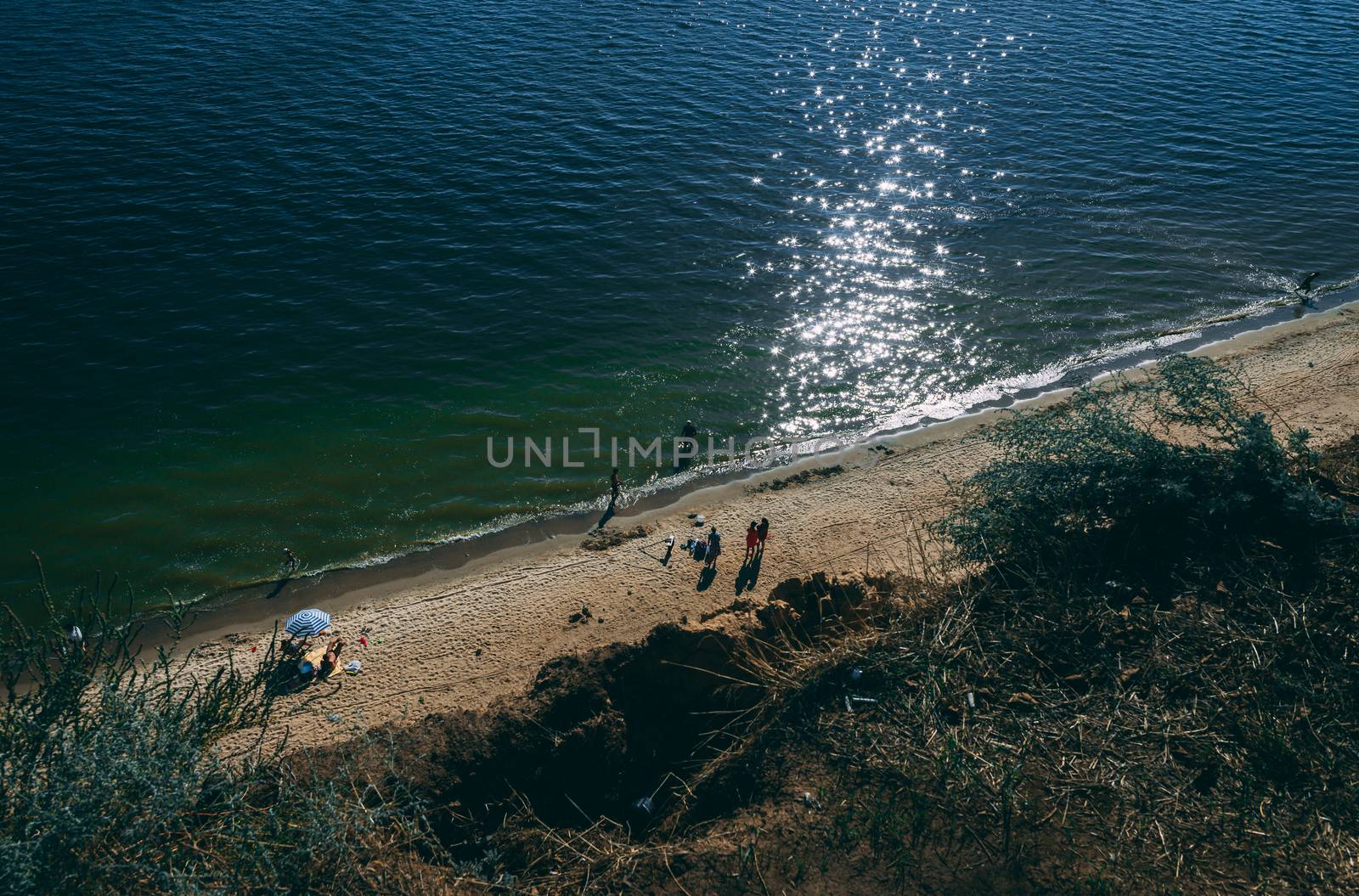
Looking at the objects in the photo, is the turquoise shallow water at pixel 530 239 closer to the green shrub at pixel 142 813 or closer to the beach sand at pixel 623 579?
the beach sand at pixel 623 579

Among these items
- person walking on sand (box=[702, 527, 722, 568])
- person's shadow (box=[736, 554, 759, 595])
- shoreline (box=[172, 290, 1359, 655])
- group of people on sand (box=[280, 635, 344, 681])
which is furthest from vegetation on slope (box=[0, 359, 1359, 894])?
person walking on sand (box=[702, 527, 722, 568])

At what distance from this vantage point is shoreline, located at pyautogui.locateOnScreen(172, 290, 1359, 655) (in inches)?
781

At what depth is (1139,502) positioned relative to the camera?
15297 millimetres

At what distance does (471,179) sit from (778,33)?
1053 inches

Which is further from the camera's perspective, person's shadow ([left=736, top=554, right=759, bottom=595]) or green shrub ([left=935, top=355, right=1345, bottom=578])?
person's shadow ([left=736, top=554, right=759, bottom=595])

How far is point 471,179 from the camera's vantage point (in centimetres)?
3562

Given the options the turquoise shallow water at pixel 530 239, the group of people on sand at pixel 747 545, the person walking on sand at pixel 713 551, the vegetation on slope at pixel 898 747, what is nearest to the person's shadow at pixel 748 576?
the group of people on sand at pixel 747 545

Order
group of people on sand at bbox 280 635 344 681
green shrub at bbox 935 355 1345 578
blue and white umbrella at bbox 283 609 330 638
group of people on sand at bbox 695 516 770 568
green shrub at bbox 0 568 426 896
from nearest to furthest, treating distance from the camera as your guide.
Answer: green shrub at bbox 0 568 426 896, green shrub at bbox 935 355 1345 578, group of people on sand at bbox 280 635 344 681, blue and white umbrella at bbox 283 609 330 638, group of people on sand at bbox 695 516 770 568

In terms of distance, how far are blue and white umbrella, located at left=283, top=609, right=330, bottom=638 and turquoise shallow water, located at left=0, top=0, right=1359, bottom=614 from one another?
3.25 metres

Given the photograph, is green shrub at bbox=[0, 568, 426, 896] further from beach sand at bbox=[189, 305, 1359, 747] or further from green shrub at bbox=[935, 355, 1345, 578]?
green shrub at bbox=[935, 355, 1345, 578]

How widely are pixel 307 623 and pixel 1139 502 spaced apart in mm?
17294

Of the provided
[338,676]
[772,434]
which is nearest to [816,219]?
[772,434]

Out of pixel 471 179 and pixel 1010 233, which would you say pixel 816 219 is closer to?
pixel 1010 233

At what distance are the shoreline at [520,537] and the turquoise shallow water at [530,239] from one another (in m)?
0.55
